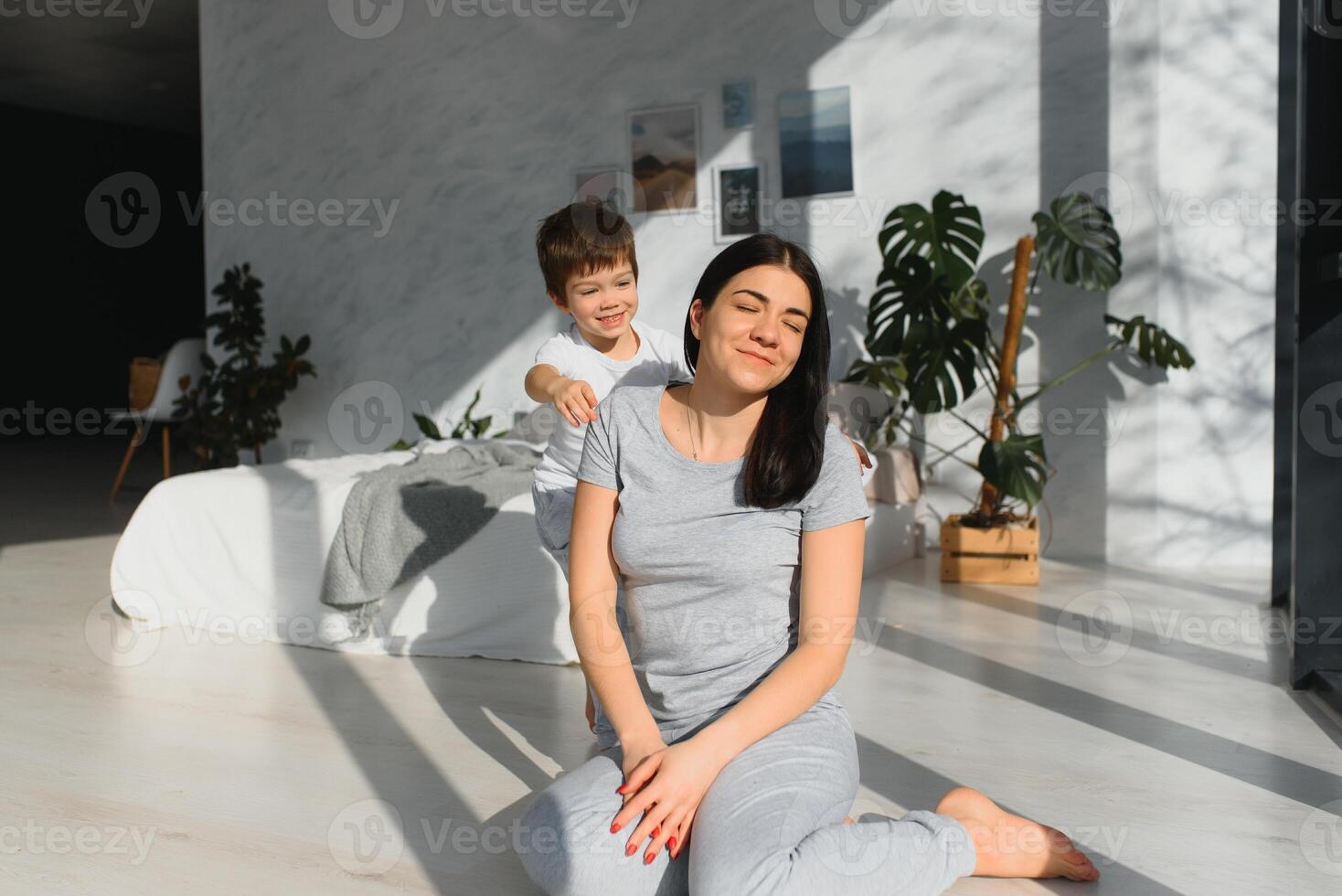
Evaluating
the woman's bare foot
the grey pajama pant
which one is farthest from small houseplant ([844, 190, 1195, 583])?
the grey pajama pant

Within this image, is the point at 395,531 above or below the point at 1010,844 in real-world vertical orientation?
above

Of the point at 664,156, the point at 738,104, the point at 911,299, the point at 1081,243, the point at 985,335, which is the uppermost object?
the point at 738,104

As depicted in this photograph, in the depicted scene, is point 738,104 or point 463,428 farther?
point 463,428

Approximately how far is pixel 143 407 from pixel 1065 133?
17.4 feet

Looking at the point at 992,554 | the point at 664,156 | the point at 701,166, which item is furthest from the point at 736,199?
the point at 992,554

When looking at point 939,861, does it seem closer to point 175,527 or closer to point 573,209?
point 573,209

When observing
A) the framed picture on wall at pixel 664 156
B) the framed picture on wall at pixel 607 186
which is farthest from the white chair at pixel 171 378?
the framed picture on wall at pixel 664 156

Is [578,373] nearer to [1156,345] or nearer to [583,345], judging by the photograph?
[583,345]

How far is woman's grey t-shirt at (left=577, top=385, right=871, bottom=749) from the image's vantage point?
1774mm

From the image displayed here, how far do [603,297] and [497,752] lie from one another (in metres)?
1.01

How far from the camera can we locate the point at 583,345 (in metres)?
2.44

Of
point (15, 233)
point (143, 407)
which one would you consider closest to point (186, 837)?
point (143, 407)

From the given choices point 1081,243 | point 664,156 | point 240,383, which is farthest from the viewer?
point 240,383

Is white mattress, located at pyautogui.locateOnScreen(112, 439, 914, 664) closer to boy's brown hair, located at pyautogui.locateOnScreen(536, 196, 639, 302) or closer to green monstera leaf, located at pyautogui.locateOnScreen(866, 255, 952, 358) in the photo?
boy's brown hair, located at pyautogui.locateOnScreen(536, 196, 639, 302)
